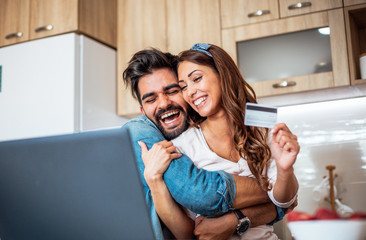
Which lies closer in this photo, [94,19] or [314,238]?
[314,238]

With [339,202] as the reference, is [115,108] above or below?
above

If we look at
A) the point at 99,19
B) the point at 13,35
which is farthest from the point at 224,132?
the point at 13,35

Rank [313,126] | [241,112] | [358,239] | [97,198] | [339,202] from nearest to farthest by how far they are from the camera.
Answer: [358,239], [97,198], [241,112], [339,202], [313,126]

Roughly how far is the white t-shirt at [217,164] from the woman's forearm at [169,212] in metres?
0.10

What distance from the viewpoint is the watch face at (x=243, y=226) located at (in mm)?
1125

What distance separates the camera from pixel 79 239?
69cm

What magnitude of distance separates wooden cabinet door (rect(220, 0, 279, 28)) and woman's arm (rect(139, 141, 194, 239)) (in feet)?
4.68

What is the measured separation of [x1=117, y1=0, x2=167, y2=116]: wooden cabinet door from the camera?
101 inches

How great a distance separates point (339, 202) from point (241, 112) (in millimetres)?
1316

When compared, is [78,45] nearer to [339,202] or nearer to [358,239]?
[339,202]

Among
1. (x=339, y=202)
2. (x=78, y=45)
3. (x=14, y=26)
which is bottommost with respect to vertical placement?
(x=339, y=202)

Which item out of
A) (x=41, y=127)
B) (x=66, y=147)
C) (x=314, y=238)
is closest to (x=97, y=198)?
(x=66, y=147)

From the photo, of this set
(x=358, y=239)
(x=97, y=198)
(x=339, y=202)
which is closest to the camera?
(x=358, y=239)

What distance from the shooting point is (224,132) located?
1.38 meters
